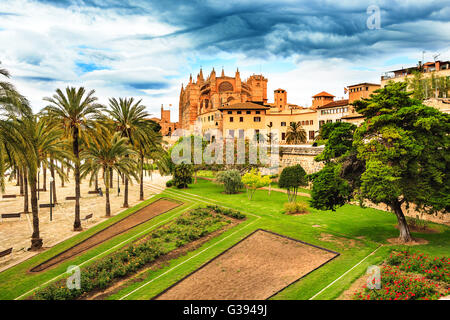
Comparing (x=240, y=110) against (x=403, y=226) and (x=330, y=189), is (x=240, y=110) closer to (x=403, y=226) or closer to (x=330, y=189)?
(x=330, y=189)

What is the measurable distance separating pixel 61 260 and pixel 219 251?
460 inches

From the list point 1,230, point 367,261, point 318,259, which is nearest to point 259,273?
point 318,259

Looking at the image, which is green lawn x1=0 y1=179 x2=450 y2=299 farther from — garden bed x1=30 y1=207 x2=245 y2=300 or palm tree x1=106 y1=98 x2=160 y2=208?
palm tree x1=106 y1=98 x2=160 y2=208

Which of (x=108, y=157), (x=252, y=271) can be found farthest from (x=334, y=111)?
(x=252, y=271)

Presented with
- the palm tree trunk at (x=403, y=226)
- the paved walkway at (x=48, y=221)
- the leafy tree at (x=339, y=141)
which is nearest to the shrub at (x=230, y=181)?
the paved walkway at (x=48, y=221)

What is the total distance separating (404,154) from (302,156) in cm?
2892

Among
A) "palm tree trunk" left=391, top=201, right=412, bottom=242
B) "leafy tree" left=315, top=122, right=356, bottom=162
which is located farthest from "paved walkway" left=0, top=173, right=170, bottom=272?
"palm tree trunk" left=391, top=201, right=412, bottom=242

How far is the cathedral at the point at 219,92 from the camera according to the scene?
120 metres

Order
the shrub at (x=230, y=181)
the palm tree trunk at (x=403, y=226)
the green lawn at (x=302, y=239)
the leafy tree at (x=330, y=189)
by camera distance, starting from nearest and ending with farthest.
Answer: the green lawn at (x=302, y=239) → the palm tree trunk at (x=403, y=226) → the leafy tree at (x=330, y=189) → the shrub at (x=230, y=181)

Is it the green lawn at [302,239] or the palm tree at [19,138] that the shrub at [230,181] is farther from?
the palm tree at [19,138]

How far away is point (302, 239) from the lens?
906 inches

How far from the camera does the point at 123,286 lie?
1845cm

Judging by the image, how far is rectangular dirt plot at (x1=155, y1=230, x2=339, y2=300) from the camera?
16.8 m
